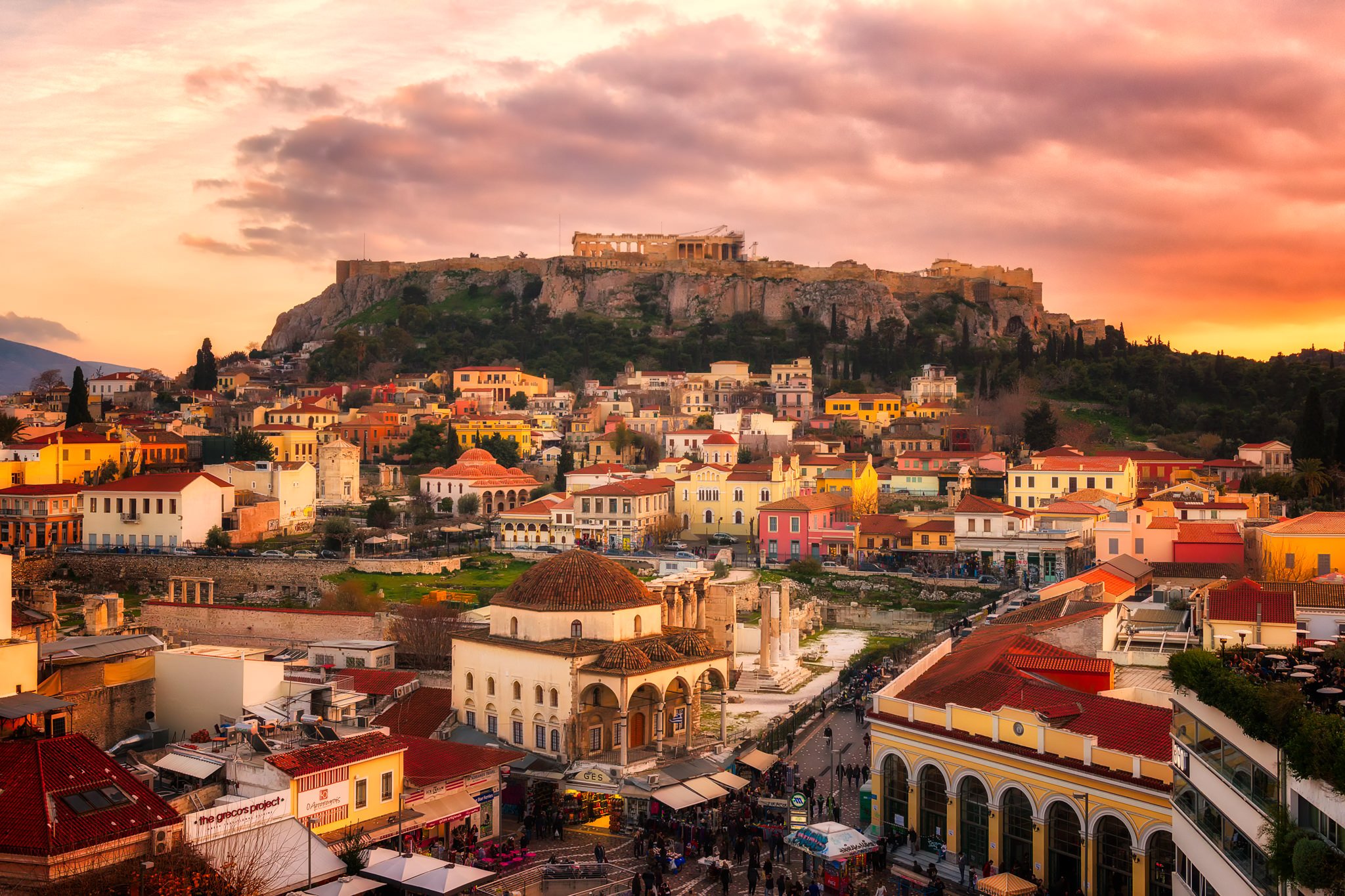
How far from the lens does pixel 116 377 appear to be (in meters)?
113

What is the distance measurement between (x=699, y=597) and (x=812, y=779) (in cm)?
1475

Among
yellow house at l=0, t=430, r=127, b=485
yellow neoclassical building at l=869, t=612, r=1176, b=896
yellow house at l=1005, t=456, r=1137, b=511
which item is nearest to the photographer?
yellow neoclassical building at l=869, t=612, r=1176, b=896

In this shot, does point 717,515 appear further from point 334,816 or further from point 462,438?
point 334,816

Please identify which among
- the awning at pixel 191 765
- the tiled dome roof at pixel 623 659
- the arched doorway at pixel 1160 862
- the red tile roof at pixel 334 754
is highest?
the tiled dome roof at pixel 623 659

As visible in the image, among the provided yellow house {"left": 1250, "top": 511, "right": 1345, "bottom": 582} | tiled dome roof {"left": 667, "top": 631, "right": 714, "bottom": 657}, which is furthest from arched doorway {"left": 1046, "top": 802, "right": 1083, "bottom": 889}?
yellow house {"left": 1250, "top": 511, "right": 1345, "bottom": 582}

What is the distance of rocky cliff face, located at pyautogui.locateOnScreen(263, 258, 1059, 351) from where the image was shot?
422 feet

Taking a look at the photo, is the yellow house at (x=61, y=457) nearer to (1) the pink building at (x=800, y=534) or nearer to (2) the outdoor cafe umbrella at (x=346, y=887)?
(1) the pink building at (x=800, y=534)

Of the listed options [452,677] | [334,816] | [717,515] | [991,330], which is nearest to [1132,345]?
[991,330]

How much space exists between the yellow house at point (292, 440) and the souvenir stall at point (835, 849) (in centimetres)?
6593

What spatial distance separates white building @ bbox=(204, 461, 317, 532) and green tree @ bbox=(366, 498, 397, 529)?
3.38 meters

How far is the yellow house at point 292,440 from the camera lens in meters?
86.8

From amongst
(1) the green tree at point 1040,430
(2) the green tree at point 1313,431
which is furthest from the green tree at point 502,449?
(2) the green tree at point 1313,431

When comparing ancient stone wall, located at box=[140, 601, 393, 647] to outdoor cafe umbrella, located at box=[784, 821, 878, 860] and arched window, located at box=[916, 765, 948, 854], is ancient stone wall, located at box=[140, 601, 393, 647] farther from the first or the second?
arched window, located at box=[916, 765, 948, 854]

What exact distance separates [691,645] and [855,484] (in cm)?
4162
